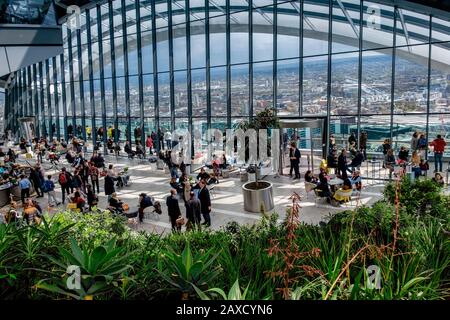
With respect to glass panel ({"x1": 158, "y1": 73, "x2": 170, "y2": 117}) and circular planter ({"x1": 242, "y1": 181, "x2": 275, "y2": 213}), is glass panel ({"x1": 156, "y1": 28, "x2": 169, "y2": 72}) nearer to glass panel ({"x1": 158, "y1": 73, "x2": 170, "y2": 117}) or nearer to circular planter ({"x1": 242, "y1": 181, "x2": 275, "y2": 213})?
glass panel ({"x1": 158, "y1": 73, "x2": 170, "y2": 117})

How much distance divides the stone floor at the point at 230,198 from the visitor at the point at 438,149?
2021 millimetres

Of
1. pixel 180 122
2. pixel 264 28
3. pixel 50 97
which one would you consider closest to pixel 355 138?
pixel 264 28

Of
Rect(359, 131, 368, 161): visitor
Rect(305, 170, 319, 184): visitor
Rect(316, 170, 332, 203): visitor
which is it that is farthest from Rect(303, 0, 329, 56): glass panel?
Rect(316, 170, 332, 203): visitor

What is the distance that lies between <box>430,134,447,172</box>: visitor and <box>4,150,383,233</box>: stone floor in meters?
2.02

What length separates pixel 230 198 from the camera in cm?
1265

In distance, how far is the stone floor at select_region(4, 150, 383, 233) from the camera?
1030 centimetres

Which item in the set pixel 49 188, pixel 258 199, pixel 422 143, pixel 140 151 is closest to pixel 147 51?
pixel 140 151

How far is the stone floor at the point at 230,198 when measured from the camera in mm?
10297

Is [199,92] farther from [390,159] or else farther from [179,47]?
[390,159]

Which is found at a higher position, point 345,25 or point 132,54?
point 132,54

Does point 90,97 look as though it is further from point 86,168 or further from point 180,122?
point 86,168

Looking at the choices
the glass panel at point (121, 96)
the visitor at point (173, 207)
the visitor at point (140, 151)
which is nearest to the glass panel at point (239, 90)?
the visitor at point (140, 151)

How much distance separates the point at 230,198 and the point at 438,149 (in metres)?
7.35

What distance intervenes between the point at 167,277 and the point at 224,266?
2.66ft
